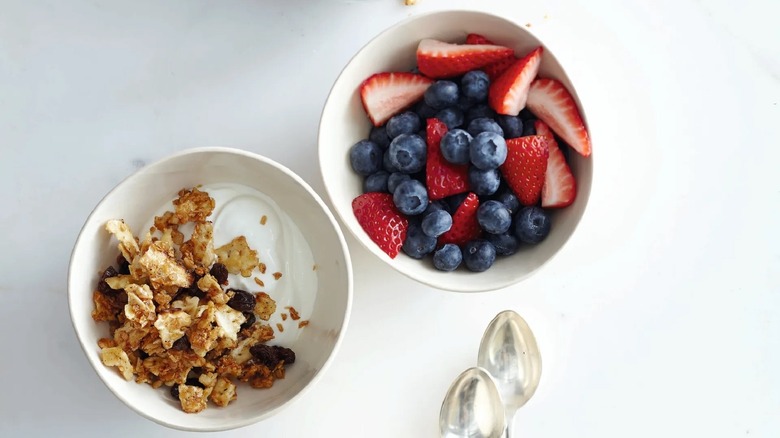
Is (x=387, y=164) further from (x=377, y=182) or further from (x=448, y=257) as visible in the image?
(x=448, y=257)

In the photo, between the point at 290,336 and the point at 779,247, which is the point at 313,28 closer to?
the point at 290,336

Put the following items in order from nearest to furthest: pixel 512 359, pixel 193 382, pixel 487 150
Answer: pixel 487 150
pixel 193 382
pixel 512 359

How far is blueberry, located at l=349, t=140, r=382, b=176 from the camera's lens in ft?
4.38

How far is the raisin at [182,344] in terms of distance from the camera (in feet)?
4.22

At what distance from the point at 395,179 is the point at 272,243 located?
252mm

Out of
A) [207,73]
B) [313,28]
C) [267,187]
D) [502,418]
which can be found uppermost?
[313,28]

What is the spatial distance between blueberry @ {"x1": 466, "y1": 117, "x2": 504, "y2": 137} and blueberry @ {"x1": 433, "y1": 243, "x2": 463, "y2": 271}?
0.19 metres

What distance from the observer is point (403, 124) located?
1.32 metres

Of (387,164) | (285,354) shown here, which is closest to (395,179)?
(387,164)

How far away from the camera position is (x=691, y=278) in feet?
4.93

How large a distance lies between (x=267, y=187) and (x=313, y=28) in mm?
331

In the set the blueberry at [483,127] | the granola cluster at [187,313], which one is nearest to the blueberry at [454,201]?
the blueberry at [483,127]

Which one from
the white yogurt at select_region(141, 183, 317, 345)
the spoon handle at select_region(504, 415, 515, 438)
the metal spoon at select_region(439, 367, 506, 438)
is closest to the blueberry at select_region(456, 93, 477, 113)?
the white yogurt at select_region(141, 183, 317, 345)

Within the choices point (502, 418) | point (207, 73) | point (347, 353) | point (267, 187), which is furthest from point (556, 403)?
point (207, 73)
